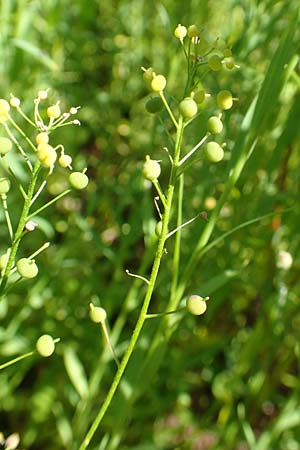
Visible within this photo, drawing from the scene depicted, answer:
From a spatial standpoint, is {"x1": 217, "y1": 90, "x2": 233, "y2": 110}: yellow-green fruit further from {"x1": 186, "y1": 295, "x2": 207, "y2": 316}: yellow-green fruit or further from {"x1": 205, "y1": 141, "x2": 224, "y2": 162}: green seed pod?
{"x1": 186, "y1": 295, "x2": 207, "y2": 316}: yellow-green fruit

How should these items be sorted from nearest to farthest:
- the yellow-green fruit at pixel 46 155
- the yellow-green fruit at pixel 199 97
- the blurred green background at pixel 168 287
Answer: the yellow-green fruit at pixel 46 155
the yellow-green fruit at pixel 199 97
the blurred green background at pixel 168 287

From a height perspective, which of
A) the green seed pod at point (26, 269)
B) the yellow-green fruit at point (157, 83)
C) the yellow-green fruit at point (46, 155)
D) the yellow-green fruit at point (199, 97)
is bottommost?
the green seed pod at point (26, 269)

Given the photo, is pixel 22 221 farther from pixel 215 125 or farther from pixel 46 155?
pixel 215 125

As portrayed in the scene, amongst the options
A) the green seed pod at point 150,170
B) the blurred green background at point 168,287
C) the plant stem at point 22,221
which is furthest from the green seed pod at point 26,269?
the blurred green background at point 168,287

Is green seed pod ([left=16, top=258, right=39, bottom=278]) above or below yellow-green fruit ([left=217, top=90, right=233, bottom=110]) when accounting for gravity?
below

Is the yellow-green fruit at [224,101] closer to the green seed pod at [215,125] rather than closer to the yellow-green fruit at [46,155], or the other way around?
the green seed pod at [215,125]

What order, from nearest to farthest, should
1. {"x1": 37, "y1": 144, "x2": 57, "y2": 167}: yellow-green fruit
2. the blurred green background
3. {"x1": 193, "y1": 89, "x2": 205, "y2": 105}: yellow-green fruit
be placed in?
{"x1": 37, "y1": 144, "x2": 57, "y2": 167}: yellow-green fruit
{"x1": 193, "y1": 89, "x2": 205, "y2": 105}: yellow-green fruit
the blurred green background

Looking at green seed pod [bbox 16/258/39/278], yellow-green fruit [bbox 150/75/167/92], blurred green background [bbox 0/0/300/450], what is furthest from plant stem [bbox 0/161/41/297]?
blurred green background [bbox 0/0/300/450]

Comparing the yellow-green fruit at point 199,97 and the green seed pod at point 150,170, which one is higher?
the yellow-green fruit at point 199,97

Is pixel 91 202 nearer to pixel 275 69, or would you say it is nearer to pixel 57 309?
pixel 57 309

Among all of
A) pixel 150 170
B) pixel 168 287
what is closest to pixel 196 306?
pixel 150 170

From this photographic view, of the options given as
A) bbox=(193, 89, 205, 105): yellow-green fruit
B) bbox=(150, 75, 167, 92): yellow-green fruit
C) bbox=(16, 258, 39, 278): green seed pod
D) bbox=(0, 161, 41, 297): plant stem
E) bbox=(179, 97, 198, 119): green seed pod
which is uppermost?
bbox=(150, 75, 167, 92): yellow-green fruit
